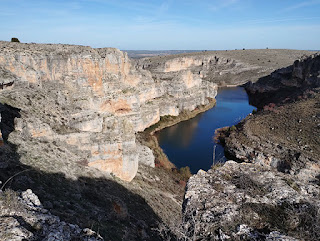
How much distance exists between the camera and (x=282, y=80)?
5244 cm

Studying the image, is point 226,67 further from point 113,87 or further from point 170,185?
point 170,185

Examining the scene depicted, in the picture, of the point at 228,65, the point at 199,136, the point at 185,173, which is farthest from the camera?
the point at 228,65

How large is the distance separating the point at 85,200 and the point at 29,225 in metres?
5.20

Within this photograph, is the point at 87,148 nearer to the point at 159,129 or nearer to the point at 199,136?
the point at 159,129

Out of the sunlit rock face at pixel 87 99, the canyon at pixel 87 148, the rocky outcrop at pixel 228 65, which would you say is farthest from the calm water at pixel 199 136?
the rocky outcrop at pixel 228 65

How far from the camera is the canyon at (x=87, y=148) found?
773cm

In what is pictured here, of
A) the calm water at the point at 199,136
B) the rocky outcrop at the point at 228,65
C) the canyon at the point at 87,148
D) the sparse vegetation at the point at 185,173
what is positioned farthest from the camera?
the rocky outcrop at the point at 228,65

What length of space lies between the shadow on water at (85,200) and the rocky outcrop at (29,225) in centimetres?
175

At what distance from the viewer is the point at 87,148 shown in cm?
1288

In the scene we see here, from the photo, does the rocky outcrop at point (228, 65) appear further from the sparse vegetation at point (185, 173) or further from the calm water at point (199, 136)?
the sparse vegetation at point (185, 173)

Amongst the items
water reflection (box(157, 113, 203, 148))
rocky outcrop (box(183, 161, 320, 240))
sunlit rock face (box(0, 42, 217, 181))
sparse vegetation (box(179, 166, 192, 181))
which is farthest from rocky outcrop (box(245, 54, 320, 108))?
rocky outcrop (box(183, 161, 320, 240))

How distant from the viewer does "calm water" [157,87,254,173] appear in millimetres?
26109

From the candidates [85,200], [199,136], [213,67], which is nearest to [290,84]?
[199,136]

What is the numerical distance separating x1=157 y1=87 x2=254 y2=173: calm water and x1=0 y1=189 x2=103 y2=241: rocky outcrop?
20.2 m
